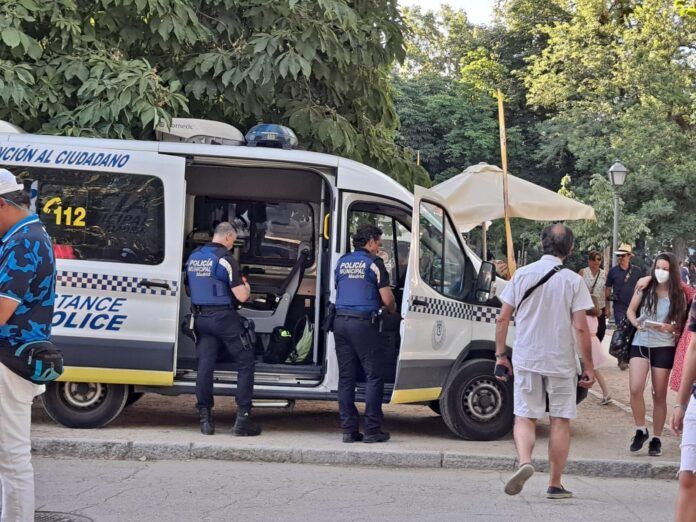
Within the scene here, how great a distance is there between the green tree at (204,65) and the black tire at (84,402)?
9.09 feet

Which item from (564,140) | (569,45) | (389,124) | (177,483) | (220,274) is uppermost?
(569,45)

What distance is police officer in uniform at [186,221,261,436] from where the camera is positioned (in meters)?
8.80

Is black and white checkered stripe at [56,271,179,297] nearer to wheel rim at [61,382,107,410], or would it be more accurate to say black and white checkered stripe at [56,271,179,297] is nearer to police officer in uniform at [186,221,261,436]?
police officer in uniform at [186,221,261,436]

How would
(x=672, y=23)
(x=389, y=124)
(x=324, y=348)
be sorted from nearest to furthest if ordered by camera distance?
1. (x=324, y=348)
2. (x=389, y=124)
3. (x=672, y=23)

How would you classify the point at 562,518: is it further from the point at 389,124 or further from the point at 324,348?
the point at 389,124

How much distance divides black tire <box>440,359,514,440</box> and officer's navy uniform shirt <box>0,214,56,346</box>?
4930mm

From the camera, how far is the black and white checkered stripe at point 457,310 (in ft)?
29.3

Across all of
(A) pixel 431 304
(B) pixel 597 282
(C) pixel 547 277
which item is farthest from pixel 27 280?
(B) pixel 597 282

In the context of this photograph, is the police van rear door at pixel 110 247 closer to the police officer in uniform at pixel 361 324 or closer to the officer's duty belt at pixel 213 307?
the officer's duty belt at pixel 213 307

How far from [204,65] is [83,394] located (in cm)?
438

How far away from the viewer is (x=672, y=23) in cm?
3659

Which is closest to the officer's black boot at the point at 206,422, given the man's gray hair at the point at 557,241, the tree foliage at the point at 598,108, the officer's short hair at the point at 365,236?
the officer's short hair at the point at 365,236

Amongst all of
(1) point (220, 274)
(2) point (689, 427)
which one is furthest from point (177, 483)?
(2) point (689, 427)

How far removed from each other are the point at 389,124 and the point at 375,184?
15.0ft
